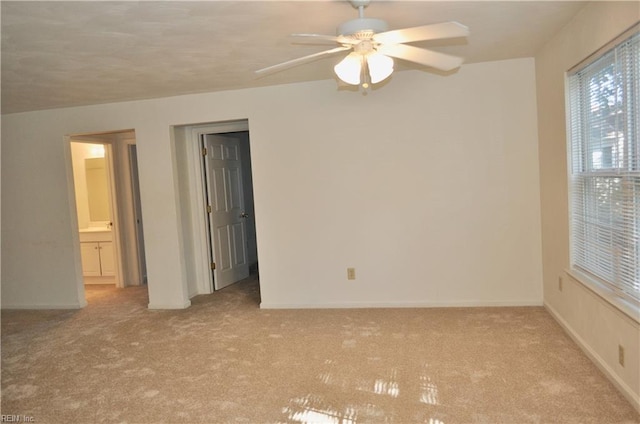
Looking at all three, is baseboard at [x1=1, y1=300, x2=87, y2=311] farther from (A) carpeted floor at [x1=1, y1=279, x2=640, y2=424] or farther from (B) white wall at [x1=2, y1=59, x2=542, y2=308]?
(B) white wall at [x1=2, y1=59, x2=542, y2=308]

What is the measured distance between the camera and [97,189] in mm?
6500

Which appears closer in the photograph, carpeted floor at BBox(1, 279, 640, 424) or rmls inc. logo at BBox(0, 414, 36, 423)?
carpeted floor at BBox(1, 279, 640, 424)

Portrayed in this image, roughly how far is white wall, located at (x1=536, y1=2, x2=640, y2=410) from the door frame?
3.27 m

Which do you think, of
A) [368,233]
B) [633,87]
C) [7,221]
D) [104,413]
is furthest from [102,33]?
[7,221]

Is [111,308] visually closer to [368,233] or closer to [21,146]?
[21,146]

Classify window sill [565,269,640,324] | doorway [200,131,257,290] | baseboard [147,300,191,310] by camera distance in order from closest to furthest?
window sill [565,269,640,324] → baseboard [147,300,191,310] → doorway [200,131,257,290]

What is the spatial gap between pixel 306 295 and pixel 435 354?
172cm

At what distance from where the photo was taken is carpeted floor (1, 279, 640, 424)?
2533 millimetres

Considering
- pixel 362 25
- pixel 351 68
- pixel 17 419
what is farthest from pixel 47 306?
pixel 362 25

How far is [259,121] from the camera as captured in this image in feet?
15.0

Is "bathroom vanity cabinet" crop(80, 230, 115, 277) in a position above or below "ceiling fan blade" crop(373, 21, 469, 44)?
below

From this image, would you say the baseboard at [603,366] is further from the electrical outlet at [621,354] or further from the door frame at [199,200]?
the door frame at [199,200]

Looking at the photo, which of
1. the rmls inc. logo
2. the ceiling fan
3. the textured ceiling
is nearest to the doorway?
the textured ceiling

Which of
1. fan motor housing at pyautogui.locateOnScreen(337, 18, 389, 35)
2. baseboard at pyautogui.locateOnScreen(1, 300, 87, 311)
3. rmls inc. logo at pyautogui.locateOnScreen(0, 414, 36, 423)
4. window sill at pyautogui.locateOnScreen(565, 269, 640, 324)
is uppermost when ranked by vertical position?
fan motor housing at pyautogui.locateOnScreen(337, 18, 389, 35)
